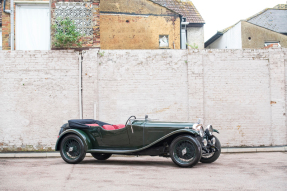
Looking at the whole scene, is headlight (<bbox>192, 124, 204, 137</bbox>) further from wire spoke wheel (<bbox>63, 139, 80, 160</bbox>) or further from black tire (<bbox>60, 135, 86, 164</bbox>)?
wire spoke wheel (<bbox>63, 139, 80, 160</bbox>)

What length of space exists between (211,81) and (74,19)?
5.36 m

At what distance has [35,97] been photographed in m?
12.0

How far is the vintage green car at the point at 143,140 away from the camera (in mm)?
7648

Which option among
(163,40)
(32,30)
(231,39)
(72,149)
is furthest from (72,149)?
(231,39)

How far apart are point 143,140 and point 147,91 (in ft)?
13.5

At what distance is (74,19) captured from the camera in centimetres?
1261

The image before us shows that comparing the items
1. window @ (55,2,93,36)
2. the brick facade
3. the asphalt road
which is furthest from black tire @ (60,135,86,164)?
window @ (55,2,93,36)

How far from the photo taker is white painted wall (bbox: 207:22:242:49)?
22547 mm

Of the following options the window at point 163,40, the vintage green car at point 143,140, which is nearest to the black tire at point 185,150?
the vintage green car at point 143,140

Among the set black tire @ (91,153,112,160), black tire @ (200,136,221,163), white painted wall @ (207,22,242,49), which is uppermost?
white painted wall @ (207,22,242,49)

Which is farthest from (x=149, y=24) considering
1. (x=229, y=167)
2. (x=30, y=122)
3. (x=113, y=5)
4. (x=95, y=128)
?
(x=229, y=167)

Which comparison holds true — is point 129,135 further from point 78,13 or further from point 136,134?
point 78,13

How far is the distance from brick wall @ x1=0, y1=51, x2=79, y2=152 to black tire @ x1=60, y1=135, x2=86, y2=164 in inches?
131

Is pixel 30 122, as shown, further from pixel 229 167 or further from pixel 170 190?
pixel 170 190
